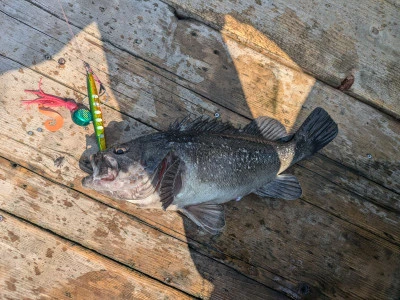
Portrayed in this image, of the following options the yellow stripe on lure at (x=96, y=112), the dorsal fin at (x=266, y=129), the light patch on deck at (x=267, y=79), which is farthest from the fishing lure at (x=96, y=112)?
the light patch on deck at (x=267, y=79)

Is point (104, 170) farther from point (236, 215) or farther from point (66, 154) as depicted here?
point (236, 215)

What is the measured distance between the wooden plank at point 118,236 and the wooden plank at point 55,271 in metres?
0.08

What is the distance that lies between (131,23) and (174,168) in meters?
1.65

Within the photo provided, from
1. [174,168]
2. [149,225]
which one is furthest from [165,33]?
[149,225]

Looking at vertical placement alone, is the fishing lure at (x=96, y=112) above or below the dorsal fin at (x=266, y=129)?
below

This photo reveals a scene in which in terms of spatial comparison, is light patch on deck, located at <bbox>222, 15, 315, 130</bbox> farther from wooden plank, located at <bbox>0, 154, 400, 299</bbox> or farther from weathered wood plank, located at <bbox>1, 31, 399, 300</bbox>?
weathered wood plank, located at <bbox>1, 31, 399, 300</bbox>

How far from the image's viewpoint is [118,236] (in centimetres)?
303

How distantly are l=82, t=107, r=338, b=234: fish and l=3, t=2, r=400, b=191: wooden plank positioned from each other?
1.32 ft

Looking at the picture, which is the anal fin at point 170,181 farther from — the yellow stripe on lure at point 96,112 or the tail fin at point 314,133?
the tail fin at point 314,133

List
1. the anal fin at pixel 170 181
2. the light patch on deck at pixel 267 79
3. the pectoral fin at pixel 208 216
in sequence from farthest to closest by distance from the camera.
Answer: the light patch on deck at pixel 267 79, the pectoral fin at pixel 208 216, the anal fin at pixel 170 181

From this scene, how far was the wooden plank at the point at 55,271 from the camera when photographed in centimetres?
288

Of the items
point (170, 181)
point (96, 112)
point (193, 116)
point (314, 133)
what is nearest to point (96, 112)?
point (96, 112)

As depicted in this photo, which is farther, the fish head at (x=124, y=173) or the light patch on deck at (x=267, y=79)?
the light patch on deck at (x=267, y=79)

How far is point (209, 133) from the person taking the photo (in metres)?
2.88
